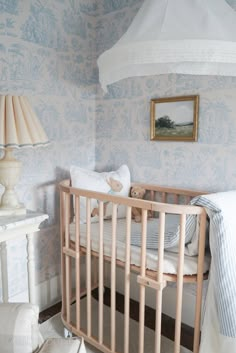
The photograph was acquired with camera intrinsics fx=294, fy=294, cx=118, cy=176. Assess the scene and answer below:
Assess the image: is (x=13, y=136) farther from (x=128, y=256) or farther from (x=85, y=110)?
(x=85, y=110)

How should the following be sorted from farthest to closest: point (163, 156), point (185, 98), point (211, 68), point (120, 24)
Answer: point (120, 24) < point (163, 156) < point (185, 98) < point (211, 68)

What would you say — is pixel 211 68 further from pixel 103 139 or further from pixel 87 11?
pixel 87 11

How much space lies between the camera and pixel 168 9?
125 cm

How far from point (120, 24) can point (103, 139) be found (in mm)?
881

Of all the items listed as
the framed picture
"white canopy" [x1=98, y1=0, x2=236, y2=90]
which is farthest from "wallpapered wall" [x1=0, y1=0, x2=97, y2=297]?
"white canopy" [x1=98, y1=0, x2=236, y2=90]

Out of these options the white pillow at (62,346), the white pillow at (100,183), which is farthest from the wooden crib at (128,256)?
the white pillow at (62,346)

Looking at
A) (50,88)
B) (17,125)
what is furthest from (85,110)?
(17,125)

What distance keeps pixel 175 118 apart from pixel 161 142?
201 mm

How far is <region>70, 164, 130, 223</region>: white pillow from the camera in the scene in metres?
1.97

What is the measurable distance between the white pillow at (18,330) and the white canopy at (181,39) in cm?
100

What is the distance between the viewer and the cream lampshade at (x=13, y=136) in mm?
1448

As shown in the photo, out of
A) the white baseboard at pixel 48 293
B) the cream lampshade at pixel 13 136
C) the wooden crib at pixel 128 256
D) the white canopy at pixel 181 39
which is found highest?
the white canopy at pixel 181 39

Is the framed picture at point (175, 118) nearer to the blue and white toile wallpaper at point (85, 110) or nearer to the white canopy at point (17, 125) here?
the blue and white toile wallpaper at point (85, 110)

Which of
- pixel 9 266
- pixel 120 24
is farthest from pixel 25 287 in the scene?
pixel 120 24
